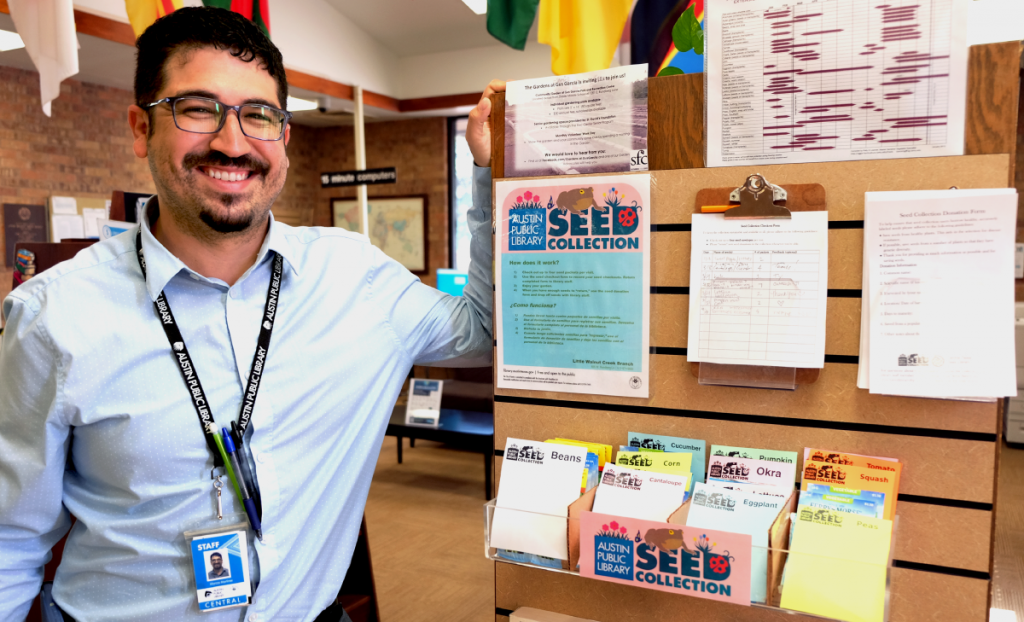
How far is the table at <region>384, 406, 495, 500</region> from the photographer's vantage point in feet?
15.2

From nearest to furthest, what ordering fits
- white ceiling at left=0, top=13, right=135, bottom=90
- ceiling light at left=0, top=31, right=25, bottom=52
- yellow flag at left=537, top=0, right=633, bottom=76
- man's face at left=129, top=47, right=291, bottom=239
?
man's face at left=129, top=47, right=291, bottom=239 → yellow flag at left=537, top=0, right=633, bottom=76 → ceiling light at left=0, top=31, right=25, bottom=52 → white ceiling at left=0, top=13, right=135, bottom=90

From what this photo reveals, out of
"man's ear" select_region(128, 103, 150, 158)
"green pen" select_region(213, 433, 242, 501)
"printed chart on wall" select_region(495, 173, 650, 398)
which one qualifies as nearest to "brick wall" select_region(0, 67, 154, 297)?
"man's ear" select_region(128, 103, 150, 158)

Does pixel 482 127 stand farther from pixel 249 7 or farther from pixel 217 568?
pixel 249 7

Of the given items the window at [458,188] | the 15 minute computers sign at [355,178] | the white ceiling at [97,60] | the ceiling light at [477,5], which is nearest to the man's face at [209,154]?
the ceiling light at [477,5]

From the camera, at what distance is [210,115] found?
1275mm

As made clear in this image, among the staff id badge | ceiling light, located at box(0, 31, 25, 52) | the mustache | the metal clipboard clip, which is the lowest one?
the staff id badge

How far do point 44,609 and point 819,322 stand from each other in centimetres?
151

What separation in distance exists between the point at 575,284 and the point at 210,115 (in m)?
0.74

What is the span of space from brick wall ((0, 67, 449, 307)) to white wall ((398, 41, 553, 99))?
63cm

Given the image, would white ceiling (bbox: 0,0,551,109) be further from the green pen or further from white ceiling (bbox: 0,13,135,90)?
the green pen

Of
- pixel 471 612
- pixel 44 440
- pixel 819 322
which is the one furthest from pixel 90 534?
pixel 471 612

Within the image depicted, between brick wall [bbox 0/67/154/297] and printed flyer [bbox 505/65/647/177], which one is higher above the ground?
brick wall [bbox 0/67/154/297]

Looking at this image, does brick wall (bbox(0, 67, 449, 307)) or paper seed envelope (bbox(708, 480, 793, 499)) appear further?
brick wall (bbox(0, 67, 449, 307))

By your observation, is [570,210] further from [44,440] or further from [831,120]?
[44,440]
